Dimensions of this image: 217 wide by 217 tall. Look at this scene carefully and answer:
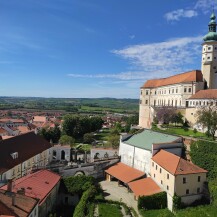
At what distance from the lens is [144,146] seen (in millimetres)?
44906

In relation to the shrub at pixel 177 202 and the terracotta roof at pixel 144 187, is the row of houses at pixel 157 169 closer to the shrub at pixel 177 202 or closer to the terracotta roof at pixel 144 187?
the terracotta roof at pixel 144 187

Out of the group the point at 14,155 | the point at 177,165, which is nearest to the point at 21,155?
the point at 14,155

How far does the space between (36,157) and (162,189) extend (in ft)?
76.0

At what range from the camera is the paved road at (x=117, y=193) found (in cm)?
A: 3734

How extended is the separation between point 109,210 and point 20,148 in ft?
67.6

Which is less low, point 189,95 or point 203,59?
point 203,59

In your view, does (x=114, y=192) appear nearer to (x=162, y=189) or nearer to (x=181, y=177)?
(x=162, y=189)

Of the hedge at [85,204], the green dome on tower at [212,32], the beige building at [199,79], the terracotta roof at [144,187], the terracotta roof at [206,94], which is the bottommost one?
the hedge at [85,204]

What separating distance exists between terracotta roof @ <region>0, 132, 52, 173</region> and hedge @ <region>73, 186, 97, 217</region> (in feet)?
37.4

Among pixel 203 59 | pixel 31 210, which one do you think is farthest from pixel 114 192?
pixel 203 59

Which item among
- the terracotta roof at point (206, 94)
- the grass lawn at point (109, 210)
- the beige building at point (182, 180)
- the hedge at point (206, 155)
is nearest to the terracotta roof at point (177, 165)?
the beige building at point (182, 180)

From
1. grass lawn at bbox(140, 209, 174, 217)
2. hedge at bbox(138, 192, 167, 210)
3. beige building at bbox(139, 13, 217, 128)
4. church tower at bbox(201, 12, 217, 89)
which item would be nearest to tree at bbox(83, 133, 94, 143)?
beige building at bbox(139, 13, 217, 128)

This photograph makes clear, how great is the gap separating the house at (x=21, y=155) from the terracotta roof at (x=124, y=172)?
502 inches

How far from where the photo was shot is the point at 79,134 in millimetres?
87250
